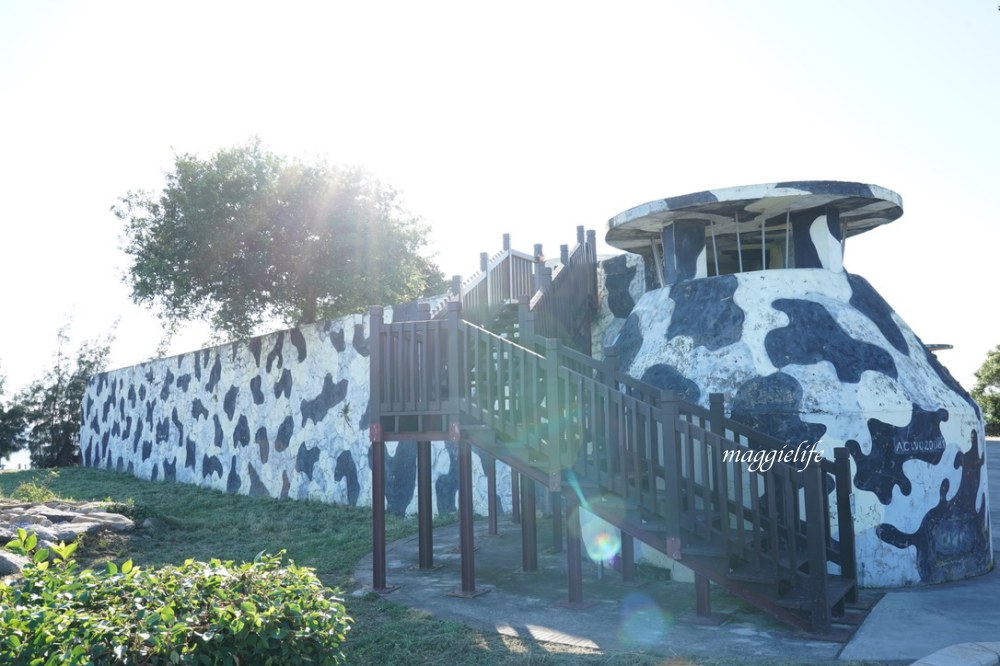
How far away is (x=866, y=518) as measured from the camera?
27.2 feet

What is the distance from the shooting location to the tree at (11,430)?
35969 millimetres

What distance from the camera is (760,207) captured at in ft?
32.8

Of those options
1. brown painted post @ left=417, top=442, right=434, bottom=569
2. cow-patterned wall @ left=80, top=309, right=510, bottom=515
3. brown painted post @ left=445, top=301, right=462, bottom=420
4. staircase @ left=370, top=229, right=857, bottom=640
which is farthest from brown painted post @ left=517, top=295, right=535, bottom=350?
cow-patterned wall @ left=80, top=309, right=510, bottom=515

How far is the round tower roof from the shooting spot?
9.50 meters

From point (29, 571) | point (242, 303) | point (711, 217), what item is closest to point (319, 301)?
point (242, 303)

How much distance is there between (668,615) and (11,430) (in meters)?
37.1

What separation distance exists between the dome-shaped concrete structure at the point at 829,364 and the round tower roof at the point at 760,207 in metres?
0.02

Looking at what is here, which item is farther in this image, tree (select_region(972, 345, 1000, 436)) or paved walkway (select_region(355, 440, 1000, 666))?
Result: tree (select_region(972, 345, 1000, 436))

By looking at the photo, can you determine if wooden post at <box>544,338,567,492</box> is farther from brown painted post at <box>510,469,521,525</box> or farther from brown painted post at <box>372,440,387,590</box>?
brown painted post at <box>510,469,521,525</box>

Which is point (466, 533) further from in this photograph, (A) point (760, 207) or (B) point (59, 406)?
(B) point (59, 406)

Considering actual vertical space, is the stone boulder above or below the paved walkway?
above

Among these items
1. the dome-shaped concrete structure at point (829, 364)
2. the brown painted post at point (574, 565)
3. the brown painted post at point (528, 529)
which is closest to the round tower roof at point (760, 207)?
the dome-shaped concrete structure at point (829, 364)

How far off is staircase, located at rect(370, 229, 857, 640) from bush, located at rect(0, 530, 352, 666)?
3413mm

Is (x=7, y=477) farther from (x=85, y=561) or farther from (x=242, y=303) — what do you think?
(x=85, y=561)
